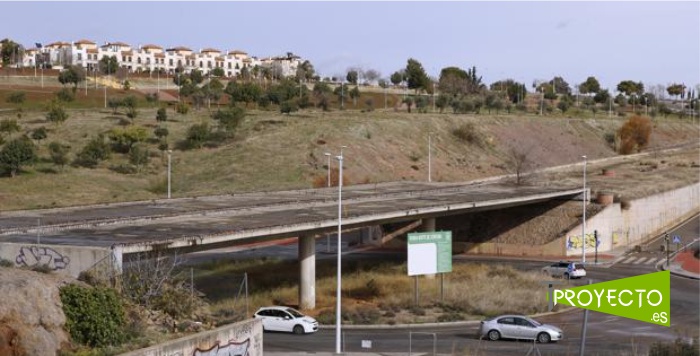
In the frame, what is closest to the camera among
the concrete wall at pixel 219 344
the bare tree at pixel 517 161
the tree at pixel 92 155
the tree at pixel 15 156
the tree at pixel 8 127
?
the concrete wall at pixel 219 344

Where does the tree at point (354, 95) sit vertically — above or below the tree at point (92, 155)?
above

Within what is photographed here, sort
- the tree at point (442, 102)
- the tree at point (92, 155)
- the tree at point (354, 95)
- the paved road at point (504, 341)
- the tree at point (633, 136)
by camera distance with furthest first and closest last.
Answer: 1. the tree at point (354, 95)
2. the tree at point (442, 102)
3. the tree at point (633, 136)
4. the tree at point (92, 155)
5. the paved road at point (504, 341)

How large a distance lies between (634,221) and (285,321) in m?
50.6

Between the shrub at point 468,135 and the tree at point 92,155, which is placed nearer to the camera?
the tree at point 92,155

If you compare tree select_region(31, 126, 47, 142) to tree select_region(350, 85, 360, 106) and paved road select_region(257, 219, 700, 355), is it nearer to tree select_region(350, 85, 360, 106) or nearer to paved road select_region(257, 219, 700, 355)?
paved road select_region(257, 219, 700, 355)

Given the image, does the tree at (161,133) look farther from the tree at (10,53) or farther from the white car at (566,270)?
the tree at (10,53)

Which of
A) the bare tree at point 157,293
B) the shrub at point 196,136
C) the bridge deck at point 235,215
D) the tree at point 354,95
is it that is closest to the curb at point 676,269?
the bridge deck at point 235,215

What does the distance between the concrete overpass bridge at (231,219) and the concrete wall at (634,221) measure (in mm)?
4795

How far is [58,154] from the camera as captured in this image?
9506cm

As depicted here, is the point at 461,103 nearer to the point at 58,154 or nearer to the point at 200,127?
the point at 200,127

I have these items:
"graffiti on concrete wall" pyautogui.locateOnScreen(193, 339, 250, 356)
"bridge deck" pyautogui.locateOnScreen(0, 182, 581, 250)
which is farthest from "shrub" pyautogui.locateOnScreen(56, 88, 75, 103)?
"graffiti on concrete wall" pyautogui.locateOnScreen(193, 339, 250, 356)

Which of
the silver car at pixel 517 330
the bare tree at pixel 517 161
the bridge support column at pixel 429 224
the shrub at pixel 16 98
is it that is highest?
the shrub at pixel 16 98

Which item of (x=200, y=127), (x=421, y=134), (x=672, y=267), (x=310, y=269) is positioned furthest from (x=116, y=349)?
(x=421, y=134)

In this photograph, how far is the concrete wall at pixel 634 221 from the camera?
76938 mm
